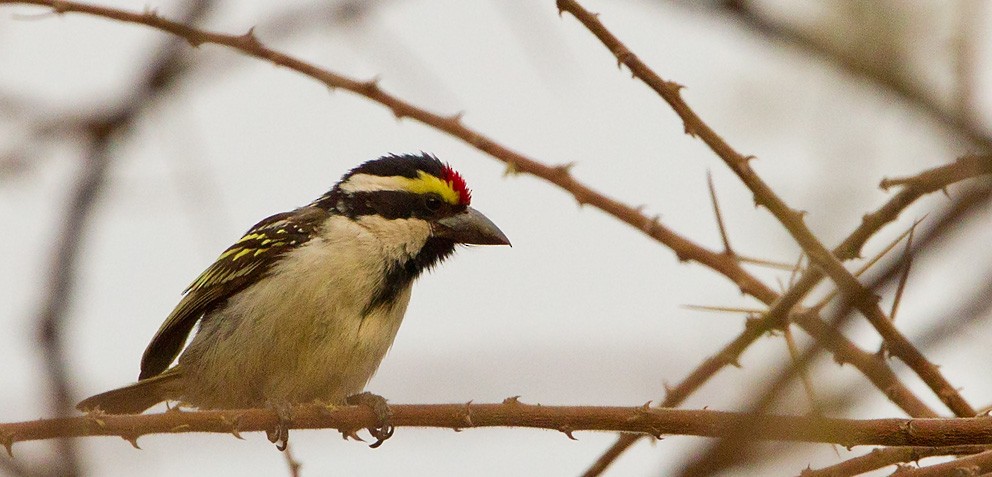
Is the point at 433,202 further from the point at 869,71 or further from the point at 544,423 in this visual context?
the point at 869,71

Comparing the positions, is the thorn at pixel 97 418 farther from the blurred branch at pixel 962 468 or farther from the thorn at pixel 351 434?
the blurred branch at pixel 962 468

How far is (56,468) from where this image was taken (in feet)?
4.96

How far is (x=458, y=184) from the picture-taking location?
571 cm

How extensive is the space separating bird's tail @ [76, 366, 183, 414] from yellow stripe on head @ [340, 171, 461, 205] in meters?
1.30

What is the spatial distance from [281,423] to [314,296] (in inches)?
37.3

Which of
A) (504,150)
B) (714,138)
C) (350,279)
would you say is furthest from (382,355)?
(714,138)

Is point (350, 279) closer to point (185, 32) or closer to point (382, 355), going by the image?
point (382, 355)

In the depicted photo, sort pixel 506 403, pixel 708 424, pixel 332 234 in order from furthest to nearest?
pixel 332 234 < pixel 506 403 < pixel 708 424

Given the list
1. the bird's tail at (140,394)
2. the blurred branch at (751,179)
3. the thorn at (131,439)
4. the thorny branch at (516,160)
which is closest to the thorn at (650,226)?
the thorny branch at (516,160)

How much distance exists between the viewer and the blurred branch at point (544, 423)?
2785 mm

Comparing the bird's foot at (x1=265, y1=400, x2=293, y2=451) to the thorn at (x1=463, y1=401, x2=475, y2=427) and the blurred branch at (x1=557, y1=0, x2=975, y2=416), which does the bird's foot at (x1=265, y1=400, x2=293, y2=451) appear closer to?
the thorn at (x1=463, y1=401, x2=475, y2=427)

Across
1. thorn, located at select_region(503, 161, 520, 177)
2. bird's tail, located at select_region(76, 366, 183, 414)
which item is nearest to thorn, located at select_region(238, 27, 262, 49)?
thorn, located at select_region(503, 161, 520, 177)

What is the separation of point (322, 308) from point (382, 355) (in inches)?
17.2

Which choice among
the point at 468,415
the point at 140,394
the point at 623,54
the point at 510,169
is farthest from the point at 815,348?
the point at 140,394
